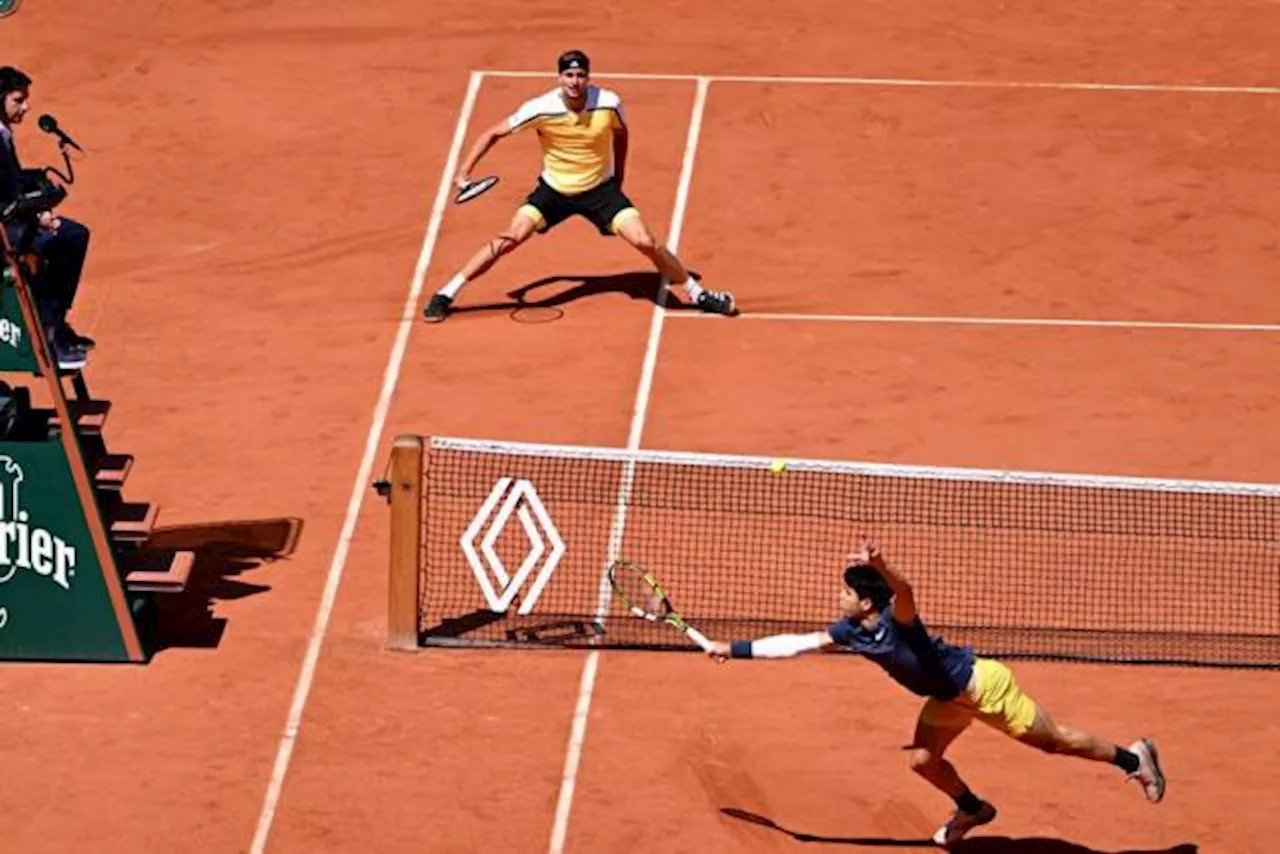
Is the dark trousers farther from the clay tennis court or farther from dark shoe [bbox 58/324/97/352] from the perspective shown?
the clay tennis court

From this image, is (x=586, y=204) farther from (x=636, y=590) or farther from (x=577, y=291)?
(x=636, y=590)

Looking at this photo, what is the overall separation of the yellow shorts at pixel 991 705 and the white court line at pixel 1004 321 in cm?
725

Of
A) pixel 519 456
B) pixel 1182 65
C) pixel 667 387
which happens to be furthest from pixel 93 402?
pixel 1182 65

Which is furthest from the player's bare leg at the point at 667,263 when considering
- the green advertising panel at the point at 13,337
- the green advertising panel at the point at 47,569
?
the green advertising panel at the point at 13,337

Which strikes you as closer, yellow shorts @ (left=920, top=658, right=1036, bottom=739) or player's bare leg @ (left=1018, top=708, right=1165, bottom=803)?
yellow shorts @ (left=920, top=658, right=1036, bottom=739)

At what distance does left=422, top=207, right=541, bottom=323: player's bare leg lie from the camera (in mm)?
24031

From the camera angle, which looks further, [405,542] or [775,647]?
[405,542]

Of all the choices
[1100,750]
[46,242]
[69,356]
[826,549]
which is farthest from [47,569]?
[1100,750]

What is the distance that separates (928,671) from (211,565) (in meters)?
6.06

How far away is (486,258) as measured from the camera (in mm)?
24234

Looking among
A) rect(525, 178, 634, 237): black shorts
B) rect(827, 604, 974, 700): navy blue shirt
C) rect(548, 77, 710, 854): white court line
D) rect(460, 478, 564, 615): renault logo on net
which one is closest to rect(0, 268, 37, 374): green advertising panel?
rect(460, 478, 564, 615): renault logo on net

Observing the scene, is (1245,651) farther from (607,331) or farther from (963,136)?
(963,136)

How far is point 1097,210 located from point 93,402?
954 centimetres

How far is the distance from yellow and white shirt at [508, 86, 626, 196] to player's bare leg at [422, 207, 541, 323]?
366 mm
